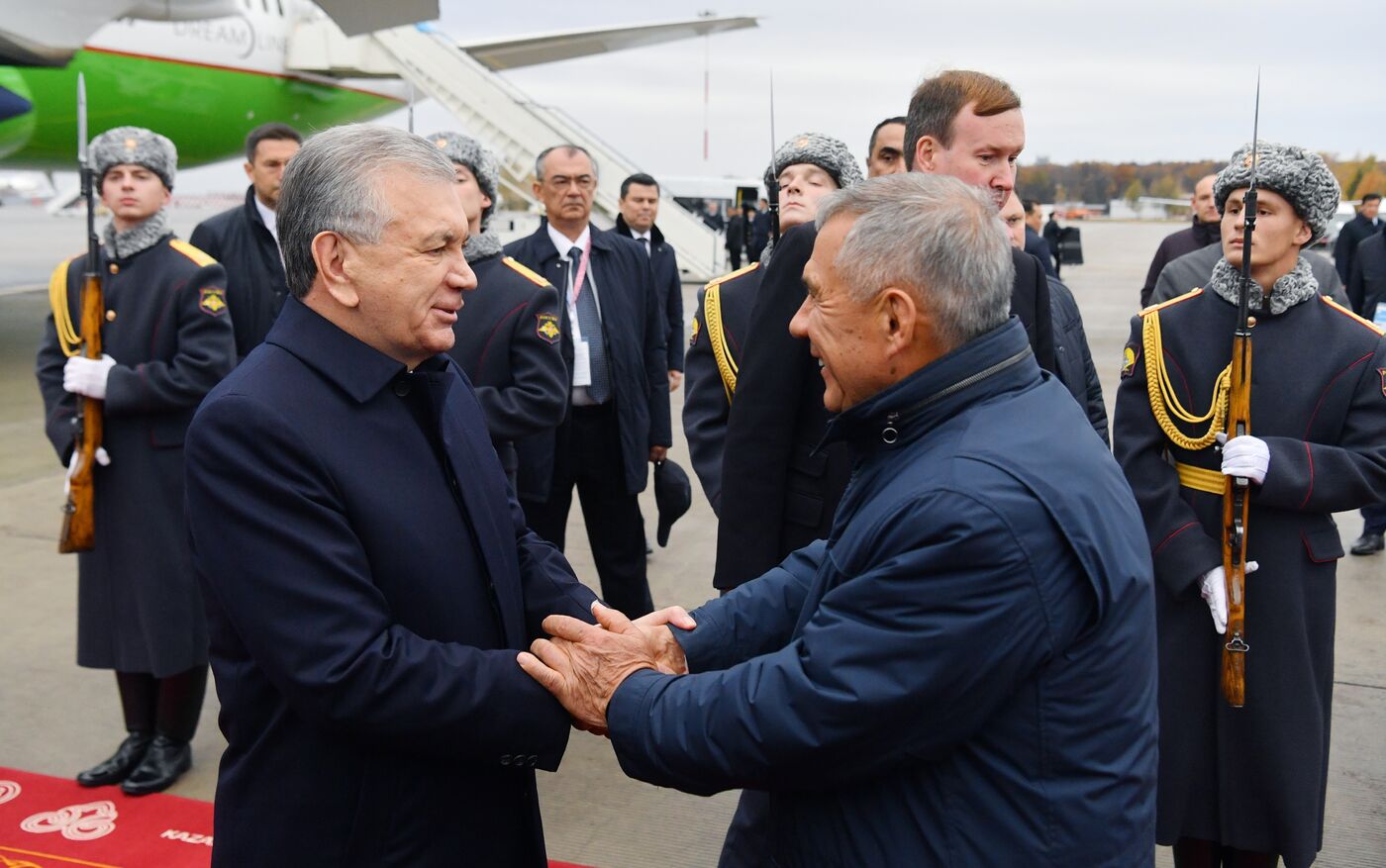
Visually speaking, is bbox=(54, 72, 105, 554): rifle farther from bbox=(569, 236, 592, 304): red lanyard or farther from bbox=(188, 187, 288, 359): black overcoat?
bbox=(569, 236, 592, 304): red lanyard

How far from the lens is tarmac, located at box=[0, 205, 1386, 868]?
340 centimetres

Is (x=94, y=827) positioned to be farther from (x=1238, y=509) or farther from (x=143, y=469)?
(x=1238, y=509)

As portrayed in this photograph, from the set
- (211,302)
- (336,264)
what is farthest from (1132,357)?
(211,302)

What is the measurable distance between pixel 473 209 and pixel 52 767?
87.3 inches

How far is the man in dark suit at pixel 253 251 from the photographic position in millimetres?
4648

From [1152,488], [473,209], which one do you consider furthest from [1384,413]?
[473,209]

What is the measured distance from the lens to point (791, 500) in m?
2.80

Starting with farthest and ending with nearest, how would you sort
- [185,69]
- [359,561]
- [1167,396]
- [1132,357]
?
[185,69] < [1132,357] < [1167,396] < [359,561]

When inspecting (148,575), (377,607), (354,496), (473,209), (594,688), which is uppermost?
(473,209)

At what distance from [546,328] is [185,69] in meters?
12.5

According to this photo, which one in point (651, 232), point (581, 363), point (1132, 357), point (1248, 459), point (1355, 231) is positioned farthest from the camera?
point (1355, 231)

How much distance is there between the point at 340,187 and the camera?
1.71 meters

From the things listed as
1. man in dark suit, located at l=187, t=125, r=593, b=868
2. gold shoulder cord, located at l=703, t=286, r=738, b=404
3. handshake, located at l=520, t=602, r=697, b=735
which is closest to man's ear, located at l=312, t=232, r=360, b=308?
man in dark suit, located at l=187, t=125, r=593, b=868

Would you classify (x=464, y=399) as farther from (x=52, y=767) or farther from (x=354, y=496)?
(x=52, y=767)
